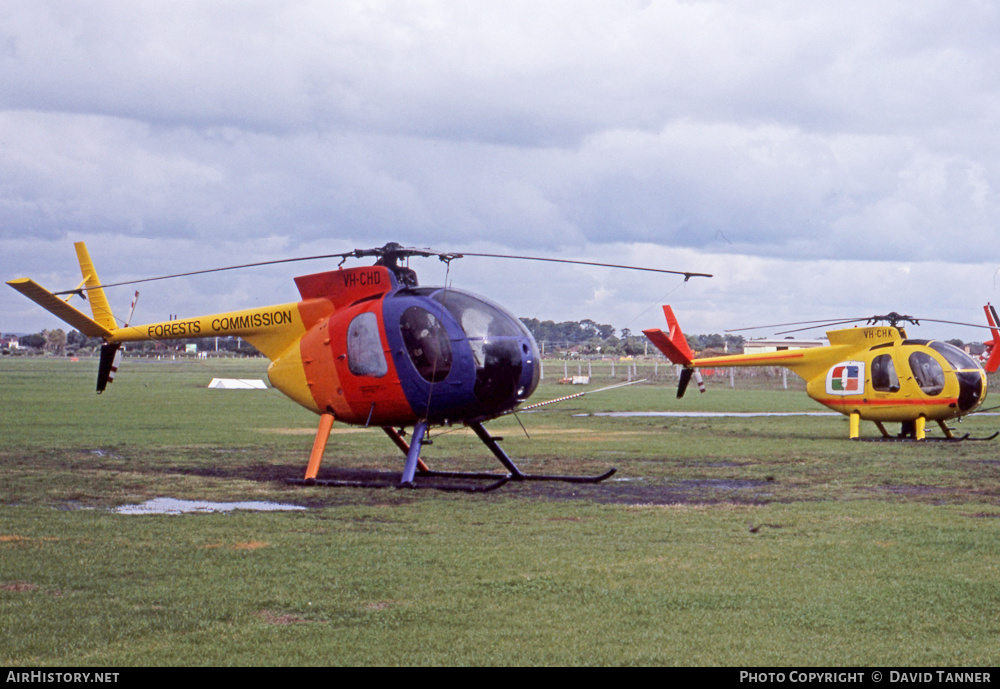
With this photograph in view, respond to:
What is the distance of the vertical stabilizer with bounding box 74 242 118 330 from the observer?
2211 centimetres

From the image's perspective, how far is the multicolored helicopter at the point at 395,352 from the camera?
53.4 feet

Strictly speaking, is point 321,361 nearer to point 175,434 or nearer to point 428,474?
point 428,474

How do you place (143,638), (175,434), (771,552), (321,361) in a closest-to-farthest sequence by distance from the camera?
(143,638) < (771,552) < (321,361) < (175,434)

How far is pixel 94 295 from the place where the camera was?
22.4m

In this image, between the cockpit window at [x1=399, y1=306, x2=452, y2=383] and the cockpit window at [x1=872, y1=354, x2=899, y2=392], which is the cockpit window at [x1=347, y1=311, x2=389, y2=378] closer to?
the cockpit window at [x1=399, y1=306, x2=452, y2=383]

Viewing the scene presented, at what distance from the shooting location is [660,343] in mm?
30531

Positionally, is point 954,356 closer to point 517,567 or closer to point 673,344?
point 673,344

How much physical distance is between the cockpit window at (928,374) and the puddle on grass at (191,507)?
17.6m

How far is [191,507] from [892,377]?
1864 cm

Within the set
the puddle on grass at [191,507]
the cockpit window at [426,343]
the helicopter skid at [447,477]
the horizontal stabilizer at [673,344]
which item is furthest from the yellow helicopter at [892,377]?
the puddle on grass at [191,507]

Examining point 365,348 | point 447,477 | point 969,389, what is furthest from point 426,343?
point 969,389
